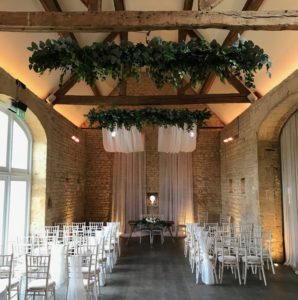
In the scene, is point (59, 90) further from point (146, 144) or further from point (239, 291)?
point (239, 291)

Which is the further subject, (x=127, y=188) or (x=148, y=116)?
(x=127, y=188)

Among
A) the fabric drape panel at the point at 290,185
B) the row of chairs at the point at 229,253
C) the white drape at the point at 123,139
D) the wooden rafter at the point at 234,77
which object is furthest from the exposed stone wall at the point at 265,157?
the white drape at the point at 123,139

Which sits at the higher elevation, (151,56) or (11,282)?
(151,56)

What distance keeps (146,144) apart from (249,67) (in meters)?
9.36

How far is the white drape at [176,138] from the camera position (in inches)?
331

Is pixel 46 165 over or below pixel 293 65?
below

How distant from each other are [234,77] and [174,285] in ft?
18.1

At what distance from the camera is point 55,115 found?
9008 mm

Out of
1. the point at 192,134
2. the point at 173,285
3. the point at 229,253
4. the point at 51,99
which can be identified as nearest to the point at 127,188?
the point at 192,134

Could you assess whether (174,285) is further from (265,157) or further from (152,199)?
(152,199)

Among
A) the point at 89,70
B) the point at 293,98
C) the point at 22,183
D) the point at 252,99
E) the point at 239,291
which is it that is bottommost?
the point at 239,291

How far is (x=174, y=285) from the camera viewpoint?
19.8ft

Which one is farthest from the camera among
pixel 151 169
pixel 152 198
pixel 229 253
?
pixel 151 169

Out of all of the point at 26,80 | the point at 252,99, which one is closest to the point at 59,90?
the point at 26,80
